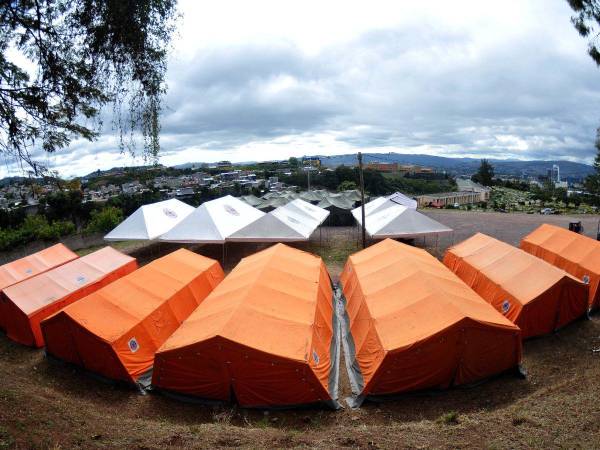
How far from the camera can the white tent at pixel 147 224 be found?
19797 millimetres

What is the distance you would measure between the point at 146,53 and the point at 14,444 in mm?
6133

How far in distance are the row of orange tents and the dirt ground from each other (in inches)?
12.3

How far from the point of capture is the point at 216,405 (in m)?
7.46

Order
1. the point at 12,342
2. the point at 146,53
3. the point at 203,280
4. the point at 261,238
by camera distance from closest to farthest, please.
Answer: the point at 146,53
the point at 12,342
the point at 203,280
the point at 261,238

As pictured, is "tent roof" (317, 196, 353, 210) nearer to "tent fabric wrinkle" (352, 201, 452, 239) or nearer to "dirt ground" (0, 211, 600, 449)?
"tent fabric wrinkle" (352, 201, 452, 239)

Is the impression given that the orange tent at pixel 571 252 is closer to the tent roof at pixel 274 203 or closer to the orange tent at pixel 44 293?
the orange tent at pixel 44 293

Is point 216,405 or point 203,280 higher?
point 203,280

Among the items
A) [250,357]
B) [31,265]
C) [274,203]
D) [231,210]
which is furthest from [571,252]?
[274,203]

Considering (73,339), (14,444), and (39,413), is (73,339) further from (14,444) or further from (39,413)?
(14,444)

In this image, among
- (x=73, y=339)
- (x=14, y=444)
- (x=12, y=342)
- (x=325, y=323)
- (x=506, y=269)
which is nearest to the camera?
(x=14, y=444)

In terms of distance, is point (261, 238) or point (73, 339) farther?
point (261, 238)

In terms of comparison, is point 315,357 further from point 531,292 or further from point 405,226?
point 405,226

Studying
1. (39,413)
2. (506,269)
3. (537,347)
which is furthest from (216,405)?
(506,269)

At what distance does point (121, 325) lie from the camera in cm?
900
